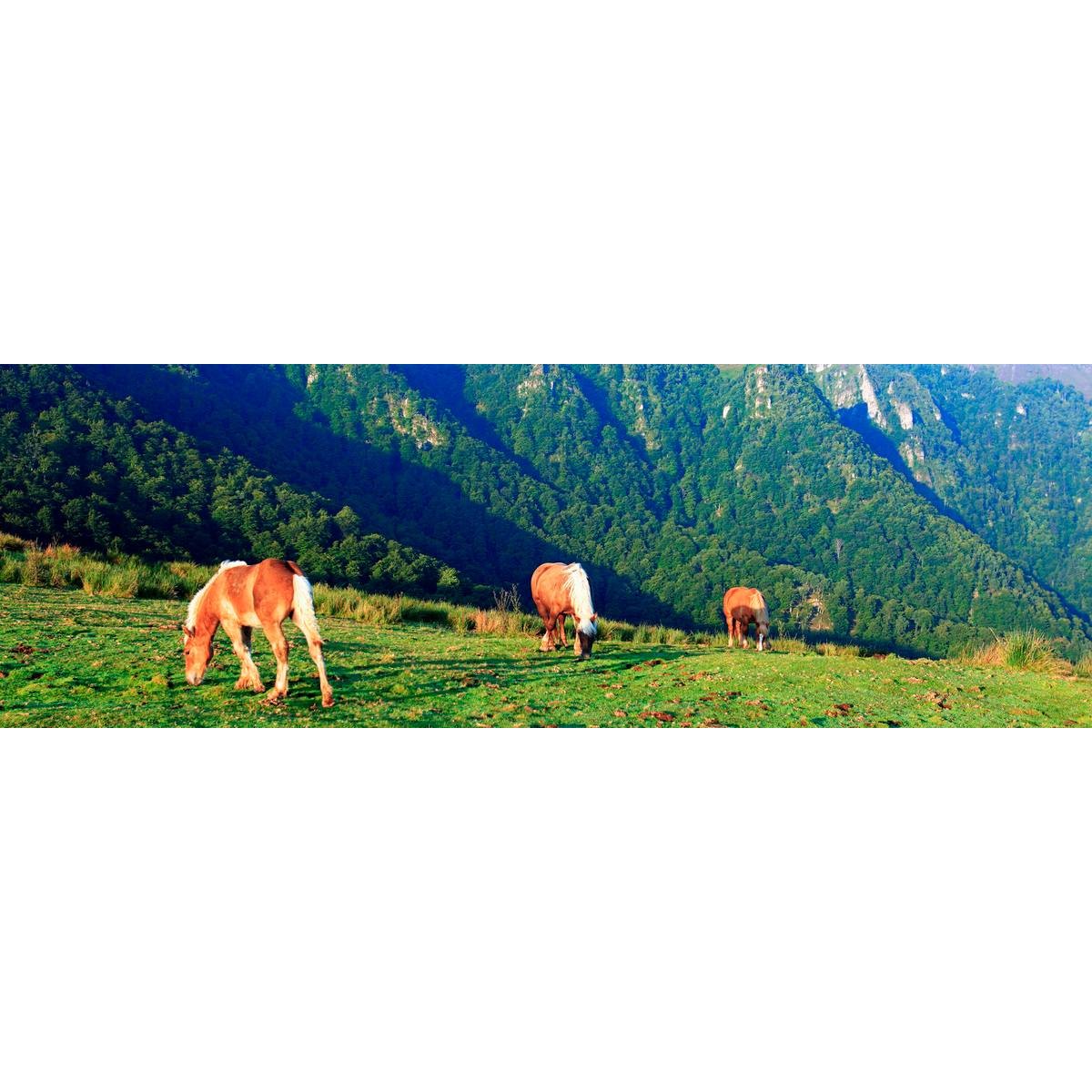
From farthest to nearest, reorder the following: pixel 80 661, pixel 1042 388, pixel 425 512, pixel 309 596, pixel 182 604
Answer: pixel 1042 388 → pixel 425 512 → pixel 182 604 → pixel 80 661 → pixel 309 596

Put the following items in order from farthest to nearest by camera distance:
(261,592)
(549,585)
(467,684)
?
(549,585) < (467,684) < (261,592)

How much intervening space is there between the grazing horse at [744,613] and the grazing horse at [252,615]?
7.86m

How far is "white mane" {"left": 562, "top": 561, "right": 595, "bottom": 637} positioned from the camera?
11.9 metres

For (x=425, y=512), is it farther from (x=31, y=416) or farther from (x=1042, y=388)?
(x=1042, y=388)

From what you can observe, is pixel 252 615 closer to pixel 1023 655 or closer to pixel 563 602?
pixel 563 602

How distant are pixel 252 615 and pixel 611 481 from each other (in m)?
13.4

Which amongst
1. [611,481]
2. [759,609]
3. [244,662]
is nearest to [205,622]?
[244,662]

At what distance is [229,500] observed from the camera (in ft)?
55.4

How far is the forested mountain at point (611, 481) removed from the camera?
16.6 meters

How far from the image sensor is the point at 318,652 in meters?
8.95

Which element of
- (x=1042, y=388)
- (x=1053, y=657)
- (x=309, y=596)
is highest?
(x=1042, y=388)

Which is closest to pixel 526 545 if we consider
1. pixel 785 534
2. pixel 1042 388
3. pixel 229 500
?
pixel 229 500

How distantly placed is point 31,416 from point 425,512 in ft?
29.1

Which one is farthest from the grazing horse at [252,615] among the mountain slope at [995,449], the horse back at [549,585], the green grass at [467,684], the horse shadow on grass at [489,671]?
the mountain slope at [995,449]
